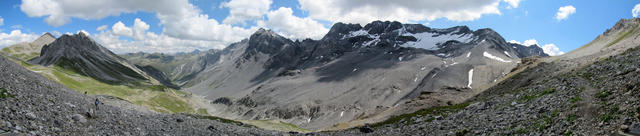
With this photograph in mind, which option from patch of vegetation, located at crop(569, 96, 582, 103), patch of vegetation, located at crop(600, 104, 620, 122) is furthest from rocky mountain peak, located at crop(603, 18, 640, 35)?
patch of vegetation, located at crop(600, 104, 620, 122)

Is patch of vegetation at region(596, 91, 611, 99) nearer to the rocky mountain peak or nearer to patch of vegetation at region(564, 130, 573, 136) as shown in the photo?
A: patch of vegetation at region(564, 130, 573, 136)

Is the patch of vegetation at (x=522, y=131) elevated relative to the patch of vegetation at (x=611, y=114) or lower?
lower

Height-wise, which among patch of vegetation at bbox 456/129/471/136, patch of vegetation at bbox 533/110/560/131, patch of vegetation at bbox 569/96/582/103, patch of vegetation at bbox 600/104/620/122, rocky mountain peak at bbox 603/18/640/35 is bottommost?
patch of vegetation at bbox 456/129/471/136

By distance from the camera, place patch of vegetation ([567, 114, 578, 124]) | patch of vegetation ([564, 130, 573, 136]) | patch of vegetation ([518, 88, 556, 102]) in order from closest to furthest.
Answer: patch of vegetation ([564, 130, 573, 136])
patch of vegetation ([567, 114, 578, 124])
patch of vegetation ([518, 88, 556, 102])

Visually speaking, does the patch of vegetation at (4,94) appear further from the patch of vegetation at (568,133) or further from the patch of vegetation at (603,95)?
the patch of vegetation at (603,95)

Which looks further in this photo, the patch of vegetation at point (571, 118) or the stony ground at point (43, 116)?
the patch of vegetation at point (571, 118)

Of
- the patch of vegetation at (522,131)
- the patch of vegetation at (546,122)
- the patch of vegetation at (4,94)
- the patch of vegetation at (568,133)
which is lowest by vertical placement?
the patch of vegetation at (522,131)

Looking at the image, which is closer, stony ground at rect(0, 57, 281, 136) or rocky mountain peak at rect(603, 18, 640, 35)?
stony ground at rect(0, 57, 281, 136)

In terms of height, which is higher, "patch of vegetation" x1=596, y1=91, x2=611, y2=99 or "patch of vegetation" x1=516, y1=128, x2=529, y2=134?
"patch of vegetation" x1=596, y1=91, x2=611, y2=99

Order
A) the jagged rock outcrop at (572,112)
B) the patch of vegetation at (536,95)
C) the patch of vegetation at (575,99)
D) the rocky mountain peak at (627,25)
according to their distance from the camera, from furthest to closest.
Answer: the rocky mountain peak at (627,25) < the patch of vegetation at (536,95) < the patch of vegetation at (575,99) < the jagged rock outcrop at (572,112)

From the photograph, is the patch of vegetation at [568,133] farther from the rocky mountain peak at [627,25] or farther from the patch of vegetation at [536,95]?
the rocky mountain peak at [627,25]

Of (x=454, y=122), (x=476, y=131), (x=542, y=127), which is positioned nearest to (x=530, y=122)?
(x=542, y=127)

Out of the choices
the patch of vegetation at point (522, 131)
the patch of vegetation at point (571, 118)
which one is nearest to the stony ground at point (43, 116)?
the patch of vegetation at point (522, 131)

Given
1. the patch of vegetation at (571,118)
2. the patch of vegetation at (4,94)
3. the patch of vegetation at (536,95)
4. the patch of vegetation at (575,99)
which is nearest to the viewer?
the patch of vegetation at (571,118)
